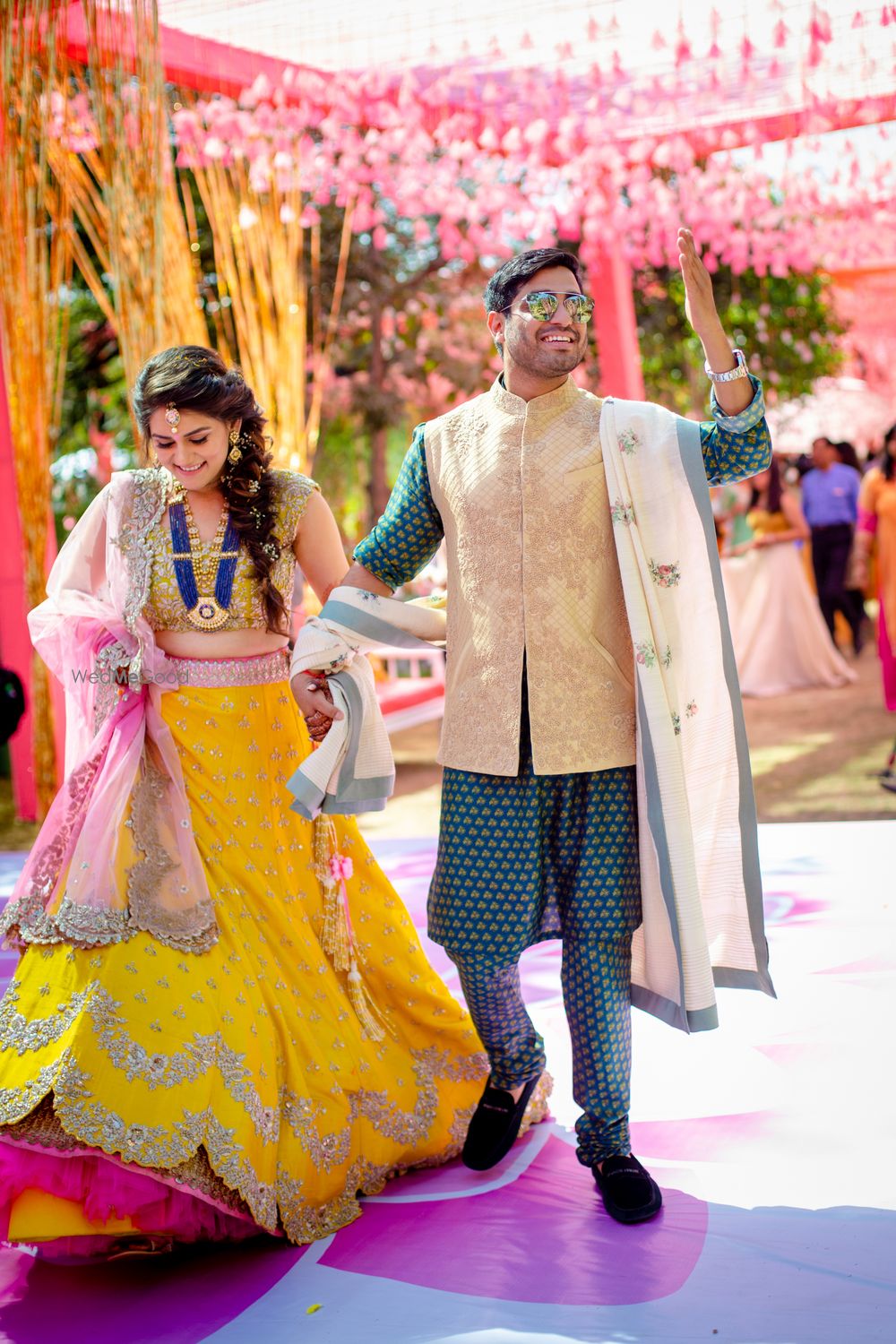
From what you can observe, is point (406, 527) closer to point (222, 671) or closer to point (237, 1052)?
point (222, 671)

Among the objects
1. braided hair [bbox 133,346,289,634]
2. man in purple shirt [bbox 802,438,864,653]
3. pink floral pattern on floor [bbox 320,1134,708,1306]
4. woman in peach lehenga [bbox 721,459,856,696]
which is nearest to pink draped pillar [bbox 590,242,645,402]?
woman in peach lehenga [bbox 721,459,856,696]

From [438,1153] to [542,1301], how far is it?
21.7 inches

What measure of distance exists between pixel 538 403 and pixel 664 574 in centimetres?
36

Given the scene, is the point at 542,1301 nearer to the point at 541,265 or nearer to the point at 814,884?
the point at 541,265

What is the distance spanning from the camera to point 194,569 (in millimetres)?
2592

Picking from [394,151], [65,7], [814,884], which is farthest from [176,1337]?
[394,151]

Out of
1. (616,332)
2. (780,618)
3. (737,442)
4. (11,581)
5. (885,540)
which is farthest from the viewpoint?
(780,618)

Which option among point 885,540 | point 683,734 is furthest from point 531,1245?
point 885,540

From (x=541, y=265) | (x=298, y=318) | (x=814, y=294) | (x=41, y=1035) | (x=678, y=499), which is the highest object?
(x=814, y=294)

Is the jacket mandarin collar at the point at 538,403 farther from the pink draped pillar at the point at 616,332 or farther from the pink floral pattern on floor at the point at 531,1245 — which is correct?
the pink draped pillar at the point at 616,332

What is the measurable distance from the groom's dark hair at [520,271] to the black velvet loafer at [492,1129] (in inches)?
55.1

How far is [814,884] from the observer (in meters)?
4.15

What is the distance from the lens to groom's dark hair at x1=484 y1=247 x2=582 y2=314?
2258mm

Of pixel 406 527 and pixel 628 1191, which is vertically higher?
pixel 406 527
